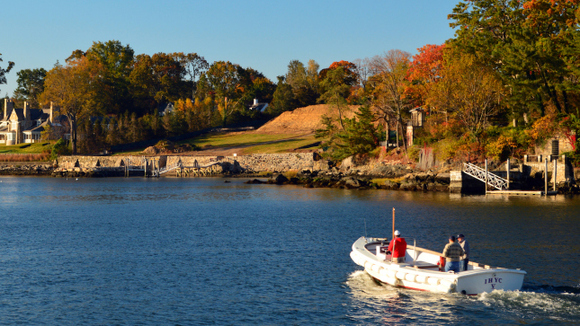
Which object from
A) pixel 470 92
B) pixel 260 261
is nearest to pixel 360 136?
pixel 470 92

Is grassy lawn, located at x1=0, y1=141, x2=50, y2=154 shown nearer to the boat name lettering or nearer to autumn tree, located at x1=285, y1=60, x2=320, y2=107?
autumn tree, located at x1=285, y1=60, x2=320, y2=107

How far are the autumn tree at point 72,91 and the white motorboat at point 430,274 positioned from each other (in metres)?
94.5

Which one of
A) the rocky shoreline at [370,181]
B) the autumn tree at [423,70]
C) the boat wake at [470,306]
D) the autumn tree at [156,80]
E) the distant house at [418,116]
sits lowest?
the boat wake at [470,306]

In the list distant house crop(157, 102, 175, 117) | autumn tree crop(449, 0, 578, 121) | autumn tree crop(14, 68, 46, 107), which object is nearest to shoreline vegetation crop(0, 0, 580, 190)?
autumn tree crop(449, 0, 578, 121)

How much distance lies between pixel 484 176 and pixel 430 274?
41.5m

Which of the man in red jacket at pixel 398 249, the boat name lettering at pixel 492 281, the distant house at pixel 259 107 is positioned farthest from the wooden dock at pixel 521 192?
the distant house at pixel 259 107

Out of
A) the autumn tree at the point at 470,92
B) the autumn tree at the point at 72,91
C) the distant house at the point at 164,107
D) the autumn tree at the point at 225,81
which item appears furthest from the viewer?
the distant house at the point at 164,107

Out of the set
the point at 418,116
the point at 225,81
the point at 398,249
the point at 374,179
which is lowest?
the point at 398,249

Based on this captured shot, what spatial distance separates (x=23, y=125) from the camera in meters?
128

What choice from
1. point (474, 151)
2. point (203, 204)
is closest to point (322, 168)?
point (474, 151)

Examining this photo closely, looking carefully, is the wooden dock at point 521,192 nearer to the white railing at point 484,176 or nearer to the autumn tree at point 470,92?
the white railing at point 484,176

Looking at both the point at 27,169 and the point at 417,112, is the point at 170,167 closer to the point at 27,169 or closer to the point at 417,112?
the point at 27,169

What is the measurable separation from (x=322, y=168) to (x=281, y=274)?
62063 millimetres

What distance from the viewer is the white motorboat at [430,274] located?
61.0 ft
